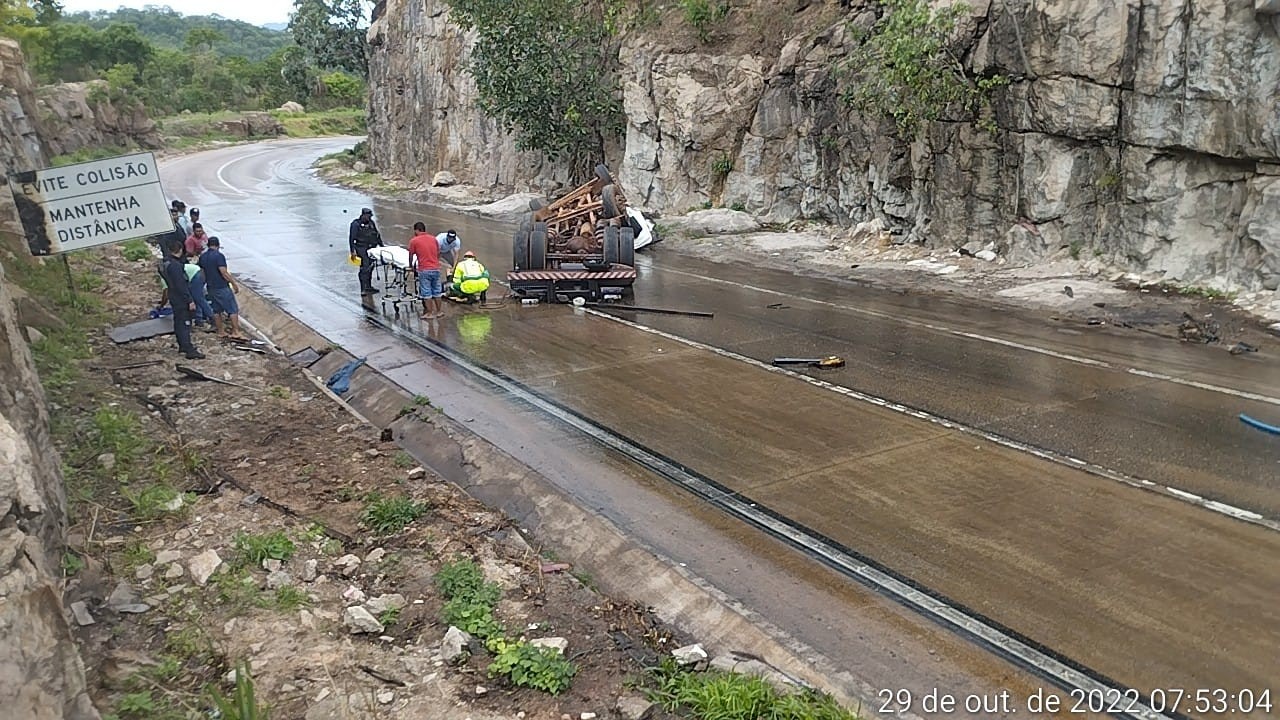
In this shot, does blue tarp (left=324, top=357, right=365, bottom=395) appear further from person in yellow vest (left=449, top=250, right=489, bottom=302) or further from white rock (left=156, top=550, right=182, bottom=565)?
white rock (left=156, top=550, right=182, bottom=565)

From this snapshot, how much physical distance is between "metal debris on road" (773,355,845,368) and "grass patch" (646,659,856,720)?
6.18 m

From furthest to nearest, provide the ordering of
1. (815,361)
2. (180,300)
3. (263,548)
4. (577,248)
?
(577,248) → (180,300) → (815,361) → (263,548)

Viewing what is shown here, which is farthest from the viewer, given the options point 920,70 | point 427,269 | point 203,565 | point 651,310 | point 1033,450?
point 920,70

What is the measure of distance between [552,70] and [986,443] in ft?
79.9

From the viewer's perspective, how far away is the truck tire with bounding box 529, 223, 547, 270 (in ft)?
52.5

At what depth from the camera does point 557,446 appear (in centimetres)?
869

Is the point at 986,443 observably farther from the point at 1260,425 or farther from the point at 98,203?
the point at 98,203

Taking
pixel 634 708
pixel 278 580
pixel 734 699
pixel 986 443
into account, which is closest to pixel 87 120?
pixel 278 580

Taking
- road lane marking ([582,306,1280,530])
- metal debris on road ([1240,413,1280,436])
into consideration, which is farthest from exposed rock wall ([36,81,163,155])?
metal debris on road ([1240,413,1280,436])

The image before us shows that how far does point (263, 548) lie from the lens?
6363 mm

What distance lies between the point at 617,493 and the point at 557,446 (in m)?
1.28

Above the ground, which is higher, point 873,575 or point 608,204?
point 608,204

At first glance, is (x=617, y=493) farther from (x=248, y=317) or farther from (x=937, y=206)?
(x=937, y=206)

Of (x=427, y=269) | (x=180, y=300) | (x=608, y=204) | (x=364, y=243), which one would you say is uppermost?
(x=608, y=204)
